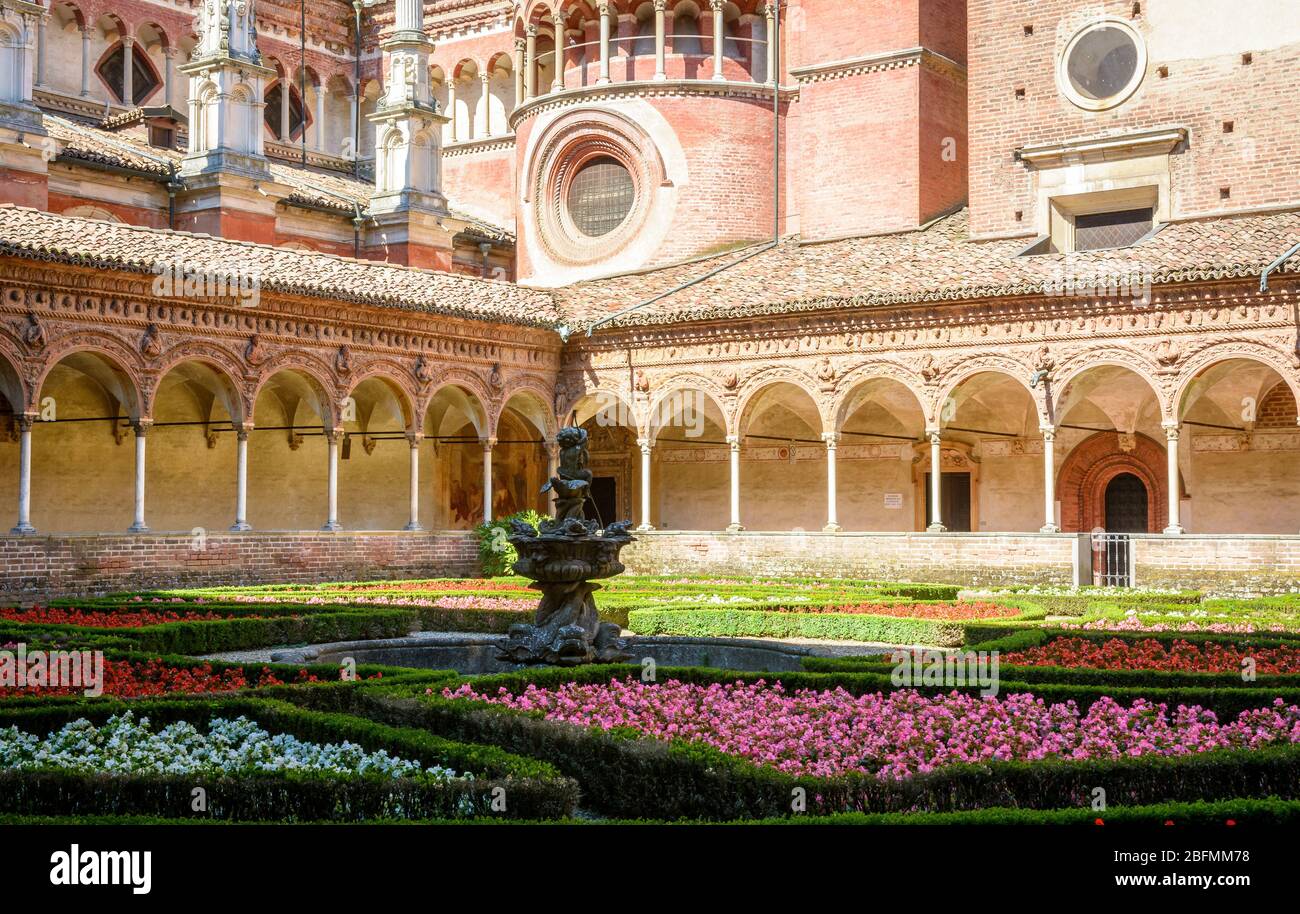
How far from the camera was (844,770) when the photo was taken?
8.55m

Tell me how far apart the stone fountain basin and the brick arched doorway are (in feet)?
56.4

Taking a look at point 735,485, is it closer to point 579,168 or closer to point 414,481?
point 414,481

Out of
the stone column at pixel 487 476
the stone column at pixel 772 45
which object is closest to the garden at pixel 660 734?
the stone column at pixel 487 476

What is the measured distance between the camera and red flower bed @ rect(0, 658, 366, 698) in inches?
452

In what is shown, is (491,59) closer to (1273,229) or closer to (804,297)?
(804,297)

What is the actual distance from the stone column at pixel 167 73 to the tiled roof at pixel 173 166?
2.89 metres

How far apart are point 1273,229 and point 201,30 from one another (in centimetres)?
2165

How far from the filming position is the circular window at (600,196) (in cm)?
3769

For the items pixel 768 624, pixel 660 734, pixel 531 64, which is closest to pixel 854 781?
pixel 660 734

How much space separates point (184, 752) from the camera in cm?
920

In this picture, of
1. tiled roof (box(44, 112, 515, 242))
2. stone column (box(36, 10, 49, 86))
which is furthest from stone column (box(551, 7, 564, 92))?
Result: stone column (box(36, 10, 49, 86))

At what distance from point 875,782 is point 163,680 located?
6.31 metres

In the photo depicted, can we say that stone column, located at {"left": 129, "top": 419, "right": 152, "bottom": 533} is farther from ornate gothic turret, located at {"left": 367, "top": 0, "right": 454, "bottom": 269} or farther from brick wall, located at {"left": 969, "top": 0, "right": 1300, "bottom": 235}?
brick wall, located at {"left": 969, "top": 0, "right": 1300, "bottom": 235}

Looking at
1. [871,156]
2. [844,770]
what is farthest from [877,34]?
[844,770]
